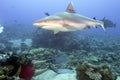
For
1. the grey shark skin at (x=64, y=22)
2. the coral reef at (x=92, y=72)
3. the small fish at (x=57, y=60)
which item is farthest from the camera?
the small fish at (x=57, y=60)

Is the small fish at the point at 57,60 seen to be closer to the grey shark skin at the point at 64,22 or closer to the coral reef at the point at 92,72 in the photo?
the coral reef at the point at 92,72

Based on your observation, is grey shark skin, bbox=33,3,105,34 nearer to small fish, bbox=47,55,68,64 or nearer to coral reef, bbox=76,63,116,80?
coral reef, bbox=76,63,116,80

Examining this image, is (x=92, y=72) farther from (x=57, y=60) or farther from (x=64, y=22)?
(x=57, y=60)

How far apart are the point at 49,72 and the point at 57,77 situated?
18.1 inches

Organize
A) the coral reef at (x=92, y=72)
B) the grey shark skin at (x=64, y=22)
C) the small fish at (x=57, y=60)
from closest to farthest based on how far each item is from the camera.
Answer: the grey shark skin at (x=64, y=22) → the coral reef at (x=92, y=72) → the small fish at (x=57, y=60)

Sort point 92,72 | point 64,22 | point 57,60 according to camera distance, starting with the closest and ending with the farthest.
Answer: point 64,22
point 92,72
point 57,60

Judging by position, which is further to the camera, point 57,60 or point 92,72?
point 57,60

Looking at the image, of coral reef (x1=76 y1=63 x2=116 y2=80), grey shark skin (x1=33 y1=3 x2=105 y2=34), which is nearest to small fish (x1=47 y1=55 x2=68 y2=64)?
coral reef (x1=76 y1=63 x2=116 y2=80)

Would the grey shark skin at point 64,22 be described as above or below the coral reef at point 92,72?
above

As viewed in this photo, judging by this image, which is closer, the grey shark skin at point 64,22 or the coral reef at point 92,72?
the grey shark skin at point 64,22

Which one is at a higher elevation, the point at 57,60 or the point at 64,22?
the point at 64,22

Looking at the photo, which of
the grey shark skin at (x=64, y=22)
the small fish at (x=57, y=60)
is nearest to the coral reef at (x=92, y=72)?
the grey shark skin at (x=64, y=22)

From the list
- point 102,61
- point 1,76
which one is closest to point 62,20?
point 1,76

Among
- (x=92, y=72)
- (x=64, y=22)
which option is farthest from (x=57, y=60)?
(x=64, y=22)
